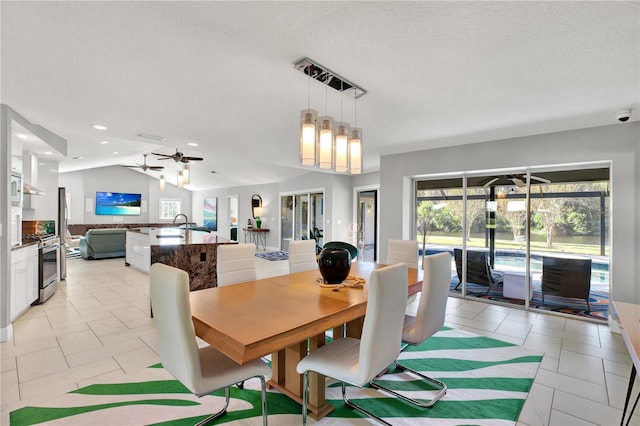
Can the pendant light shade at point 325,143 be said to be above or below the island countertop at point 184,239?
above

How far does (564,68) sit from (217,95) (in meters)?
2.81

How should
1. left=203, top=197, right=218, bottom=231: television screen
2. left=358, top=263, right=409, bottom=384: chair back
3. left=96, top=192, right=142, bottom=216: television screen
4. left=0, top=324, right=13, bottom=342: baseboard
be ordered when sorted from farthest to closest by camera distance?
left=203, top=197, right=218, bottom=231: television screen < left=96, top=192, right=142, bottom=216: television screen < left=0, top=324, right=13, bottom=342: baseboard < left=358, top=263, right=409, bottom=384: chair back

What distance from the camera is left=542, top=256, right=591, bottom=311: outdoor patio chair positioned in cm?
391

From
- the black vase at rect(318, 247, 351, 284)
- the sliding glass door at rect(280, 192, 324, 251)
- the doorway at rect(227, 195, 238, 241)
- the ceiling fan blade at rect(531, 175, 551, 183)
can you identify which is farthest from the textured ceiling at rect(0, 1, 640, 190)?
the doorway at rect(227, 195, 238, 241)

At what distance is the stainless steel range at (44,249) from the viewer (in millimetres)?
4121

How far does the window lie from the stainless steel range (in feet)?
28.0

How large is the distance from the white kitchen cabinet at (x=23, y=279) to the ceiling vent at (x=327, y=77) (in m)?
3.72

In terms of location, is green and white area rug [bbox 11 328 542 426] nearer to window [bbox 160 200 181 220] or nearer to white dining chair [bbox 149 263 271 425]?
white dining chair [bbox 149 263 271 425]

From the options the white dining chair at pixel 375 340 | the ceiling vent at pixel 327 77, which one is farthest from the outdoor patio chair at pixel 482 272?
the white dining chair at pixel 375 340

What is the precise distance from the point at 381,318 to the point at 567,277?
385cm

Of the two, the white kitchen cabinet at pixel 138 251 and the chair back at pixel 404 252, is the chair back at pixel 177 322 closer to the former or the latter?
the chair back at pixel 404 252

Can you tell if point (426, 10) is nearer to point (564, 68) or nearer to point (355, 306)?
point (564, 68)

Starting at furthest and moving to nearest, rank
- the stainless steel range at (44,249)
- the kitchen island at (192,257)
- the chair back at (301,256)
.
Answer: the stainless steel range at (44,249) < the kitchen island at (192,257) < the chair back at (301,256)

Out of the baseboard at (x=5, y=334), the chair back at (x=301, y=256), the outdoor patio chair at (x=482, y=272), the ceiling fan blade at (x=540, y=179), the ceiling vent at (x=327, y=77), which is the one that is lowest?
the baseboard at (x=5, y=334)
